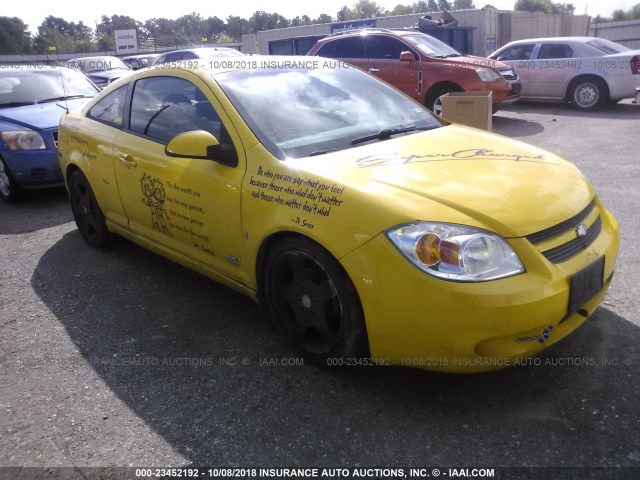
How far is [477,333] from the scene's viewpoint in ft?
7.45

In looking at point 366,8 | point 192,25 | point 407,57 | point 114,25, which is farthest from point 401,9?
point 407,57

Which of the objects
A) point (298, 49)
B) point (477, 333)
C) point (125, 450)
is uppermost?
point (298, 49)

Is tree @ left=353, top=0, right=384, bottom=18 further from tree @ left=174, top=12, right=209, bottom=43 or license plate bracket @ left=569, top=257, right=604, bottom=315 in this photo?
license plate bracket @ left=569, top=257, right=604, bottom=315

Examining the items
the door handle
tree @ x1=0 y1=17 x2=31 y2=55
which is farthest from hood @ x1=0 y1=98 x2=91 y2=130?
tree @ x1=0 y1=17 x2=31 y2=55

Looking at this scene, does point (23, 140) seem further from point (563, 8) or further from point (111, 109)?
point (563, 8)

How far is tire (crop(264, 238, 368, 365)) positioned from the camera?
2582mm

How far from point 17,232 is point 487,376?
15.9ft

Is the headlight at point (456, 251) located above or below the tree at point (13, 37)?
below

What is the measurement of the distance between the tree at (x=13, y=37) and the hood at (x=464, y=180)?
222 feet

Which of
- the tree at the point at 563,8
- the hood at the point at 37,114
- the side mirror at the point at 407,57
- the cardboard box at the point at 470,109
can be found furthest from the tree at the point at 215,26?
the cardboard box at the point at 470,109

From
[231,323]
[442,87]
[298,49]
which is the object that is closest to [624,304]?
[231,323]

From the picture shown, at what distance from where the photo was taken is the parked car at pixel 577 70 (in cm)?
1097

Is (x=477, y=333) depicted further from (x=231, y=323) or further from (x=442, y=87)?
(x=442, y=87)

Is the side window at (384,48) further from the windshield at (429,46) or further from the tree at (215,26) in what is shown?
the tree at (215,26)
